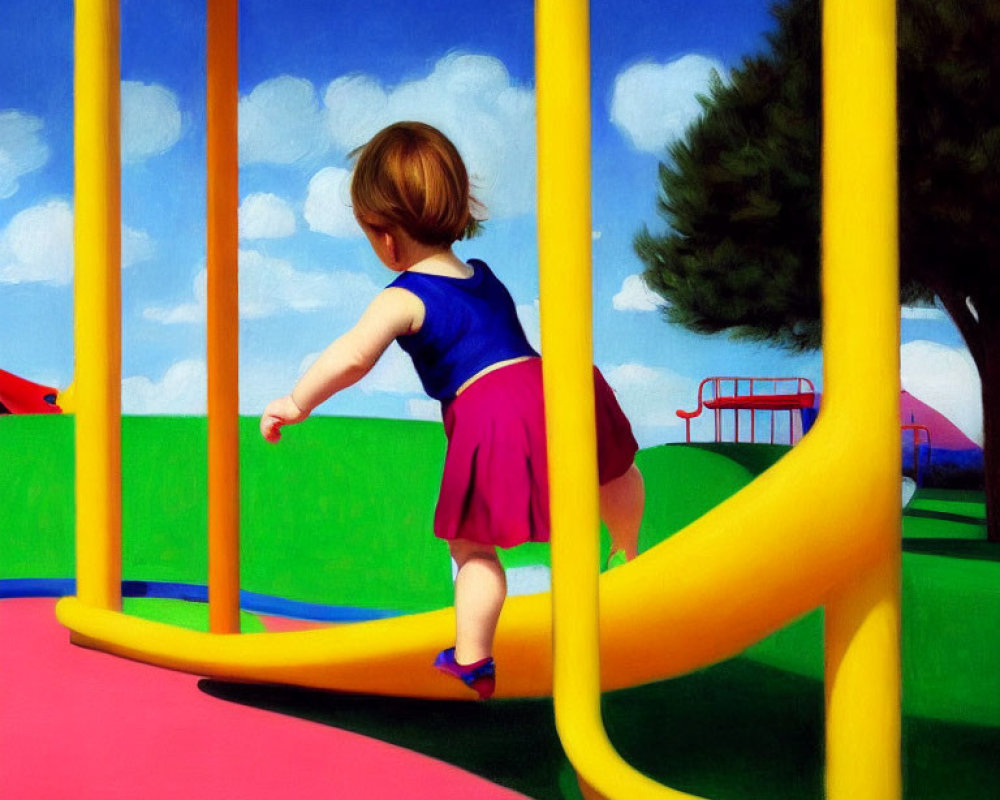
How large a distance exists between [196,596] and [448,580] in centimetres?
136

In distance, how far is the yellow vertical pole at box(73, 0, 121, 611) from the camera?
365cm

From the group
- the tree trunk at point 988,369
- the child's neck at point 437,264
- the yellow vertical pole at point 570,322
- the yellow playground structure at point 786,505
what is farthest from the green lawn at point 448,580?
the child's neck at point 437,264

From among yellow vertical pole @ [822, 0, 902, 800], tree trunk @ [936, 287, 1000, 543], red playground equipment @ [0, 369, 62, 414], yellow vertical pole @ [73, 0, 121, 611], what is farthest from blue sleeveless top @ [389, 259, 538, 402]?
red playground equipment @ [0, 369, 62, 414]

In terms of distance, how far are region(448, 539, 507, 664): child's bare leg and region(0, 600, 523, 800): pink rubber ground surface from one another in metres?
0.47

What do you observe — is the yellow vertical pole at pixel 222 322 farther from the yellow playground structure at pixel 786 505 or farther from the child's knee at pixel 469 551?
the yellow playground structure at pixel 786 505

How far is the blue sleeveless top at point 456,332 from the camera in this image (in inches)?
88.4

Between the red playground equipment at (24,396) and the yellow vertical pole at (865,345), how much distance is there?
9.64 m

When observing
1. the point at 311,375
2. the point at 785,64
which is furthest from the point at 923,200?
the point at 311,375

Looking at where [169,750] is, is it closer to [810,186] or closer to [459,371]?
[459,371]

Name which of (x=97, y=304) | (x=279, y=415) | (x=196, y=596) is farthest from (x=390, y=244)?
(x=196, y=596)

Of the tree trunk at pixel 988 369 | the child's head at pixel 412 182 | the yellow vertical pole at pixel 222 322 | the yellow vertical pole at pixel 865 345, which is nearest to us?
the yellow vertical pole at pixel 865 345

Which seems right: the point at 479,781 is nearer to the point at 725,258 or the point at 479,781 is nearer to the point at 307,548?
the point at 307,548

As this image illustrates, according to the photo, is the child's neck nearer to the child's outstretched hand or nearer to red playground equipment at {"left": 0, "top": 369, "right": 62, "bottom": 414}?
the child's outstretched hand

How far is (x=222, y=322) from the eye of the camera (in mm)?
3639
